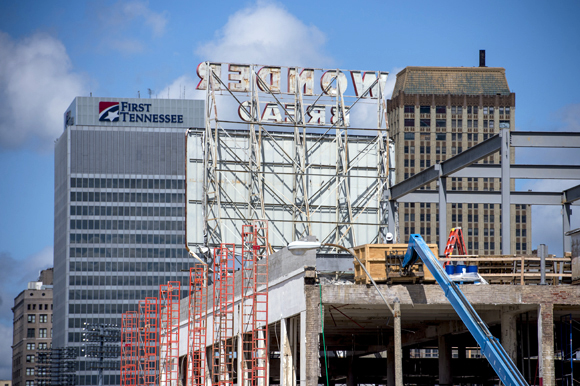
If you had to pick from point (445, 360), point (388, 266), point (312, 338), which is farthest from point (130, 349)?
point (388, 266)

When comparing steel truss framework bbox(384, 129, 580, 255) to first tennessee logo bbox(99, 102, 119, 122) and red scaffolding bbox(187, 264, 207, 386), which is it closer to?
red scaffolding bbox(187, 264, 207, 386)

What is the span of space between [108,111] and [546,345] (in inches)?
5612

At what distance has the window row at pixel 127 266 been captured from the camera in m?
165

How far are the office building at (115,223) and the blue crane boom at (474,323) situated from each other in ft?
439

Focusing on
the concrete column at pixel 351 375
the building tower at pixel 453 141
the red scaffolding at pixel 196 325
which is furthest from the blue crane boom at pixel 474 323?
the building tower at pixel 453 141

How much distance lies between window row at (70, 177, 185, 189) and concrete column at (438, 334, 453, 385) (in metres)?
121

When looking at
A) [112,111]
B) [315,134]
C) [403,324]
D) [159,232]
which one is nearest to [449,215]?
[159,232]

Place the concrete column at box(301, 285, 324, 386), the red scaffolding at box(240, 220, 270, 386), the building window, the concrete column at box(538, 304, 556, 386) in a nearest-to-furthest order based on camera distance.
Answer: the concrete column at box(538, 304, 556, 386) < the concrete column at box(301, 285, 324, 386) < the red scaffolding at box(240, 220, 270, 386) < the building window

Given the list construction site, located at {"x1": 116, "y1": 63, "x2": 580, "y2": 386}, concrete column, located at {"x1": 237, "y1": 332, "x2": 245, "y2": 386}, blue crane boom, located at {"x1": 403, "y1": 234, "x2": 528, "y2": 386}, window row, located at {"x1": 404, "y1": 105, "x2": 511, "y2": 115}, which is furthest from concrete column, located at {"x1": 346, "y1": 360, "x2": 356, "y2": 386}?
window row, located at {"x1": 404, "y1": 105, "x2": 511, "y2": 115}

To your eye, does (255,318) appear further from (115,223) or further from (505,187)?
(115,223)

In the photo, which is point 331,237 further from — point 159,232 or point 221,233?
point 159,232

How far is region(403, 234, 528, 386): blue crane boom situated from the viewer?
27203mm

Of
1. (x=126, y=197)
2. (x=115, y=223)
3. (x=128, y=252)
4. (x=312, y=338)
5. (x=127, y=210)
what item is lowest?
(x=312, y=338)

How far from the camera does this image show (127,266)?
543 ft
